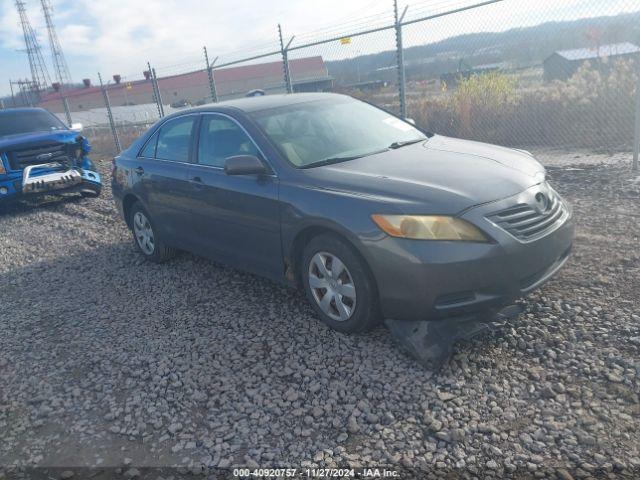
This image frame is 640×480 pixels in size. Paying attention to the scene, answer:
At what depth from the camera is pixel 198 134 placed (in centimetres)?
481

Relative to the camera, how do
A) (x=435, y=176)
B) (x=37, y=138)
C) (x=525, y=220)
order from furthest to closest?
(x=37, y=138) → (x=435, y=176) → (x=525, y=220)

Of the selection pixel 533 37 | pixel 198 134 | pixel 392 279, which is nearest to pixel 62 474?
pixel 392 279

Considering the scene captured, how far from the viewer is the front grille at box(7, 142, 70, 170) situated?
28.4 ft

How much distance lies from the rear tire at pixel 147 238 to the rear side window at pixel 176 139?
0.76 meters

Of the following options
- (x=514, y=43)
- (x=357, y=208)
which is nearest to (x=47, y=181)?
(x=357, y=208)

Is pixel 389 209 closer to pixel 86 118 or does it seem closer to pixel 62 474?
pixel 62 474

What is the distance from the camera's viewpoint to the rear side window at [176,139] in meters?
4.95

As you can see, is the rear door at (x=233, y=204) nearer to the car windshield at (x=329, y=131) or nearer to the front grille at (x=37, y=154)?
the car windshield at (x=329, y=131)

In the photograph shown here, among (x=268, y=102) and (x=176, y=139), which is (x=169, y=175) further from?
(x=268, y=102)

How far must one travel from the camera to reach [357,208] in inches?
133

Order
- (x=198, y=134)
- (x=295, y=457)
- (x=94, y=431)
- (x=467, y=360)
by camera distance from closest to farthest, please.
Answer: (x=295, y=457)
(x=94, y=431)
(x=467, y=360)
(x=198, y=134)

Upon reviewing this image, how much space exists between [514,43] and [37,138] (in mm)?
8393

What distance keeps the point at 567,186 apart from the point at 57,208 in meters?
8.20

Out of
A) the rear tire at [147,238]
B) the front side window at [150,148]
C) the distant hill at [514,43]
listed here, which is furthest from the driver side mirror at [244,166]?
the distant hill at [514,43]
